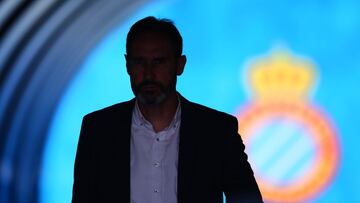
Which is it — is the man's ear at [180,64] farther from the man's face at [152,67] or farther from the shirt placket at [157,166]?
the shirt placket at [157,166]

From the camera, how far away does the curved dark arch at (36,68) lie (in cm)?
345

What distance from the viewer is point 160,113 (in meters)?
1.71

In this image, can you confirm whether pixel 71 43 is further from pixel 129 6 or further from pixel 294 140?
pixel 294 140

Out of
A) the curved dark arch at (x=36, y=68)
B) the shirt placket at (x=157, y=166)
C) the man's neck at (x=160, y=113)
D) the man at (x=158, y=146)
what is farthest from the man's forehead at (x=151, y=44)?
the curved dark arch at (x=36, y=68)

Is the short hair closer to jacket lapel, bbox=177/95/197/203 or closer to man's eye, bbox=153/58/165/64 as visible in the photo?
man's eye, bbox=153/58/165/64

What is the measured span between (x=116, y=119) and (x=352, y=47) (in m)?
2.04

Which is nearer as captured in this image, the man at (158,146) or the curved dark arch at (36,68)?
the man at (158,146)

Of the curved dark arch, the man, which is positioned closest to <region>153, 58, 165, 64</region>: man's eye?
the man

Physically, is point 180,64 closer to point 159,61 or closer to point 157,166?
point 159,61

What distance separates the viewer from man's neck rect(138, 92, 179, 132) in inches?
66.7

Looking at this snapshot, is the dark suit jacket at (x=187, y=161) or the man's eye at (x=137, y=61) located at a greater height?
the man's eye at (x=137, y=61)

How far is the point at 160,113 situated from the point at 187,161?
17cm

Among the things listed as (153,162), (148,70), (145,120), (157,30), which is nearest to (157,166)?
(153,162)

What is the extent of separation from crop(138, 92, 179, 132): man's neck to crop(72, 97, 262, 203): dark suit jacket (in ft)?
0.13
